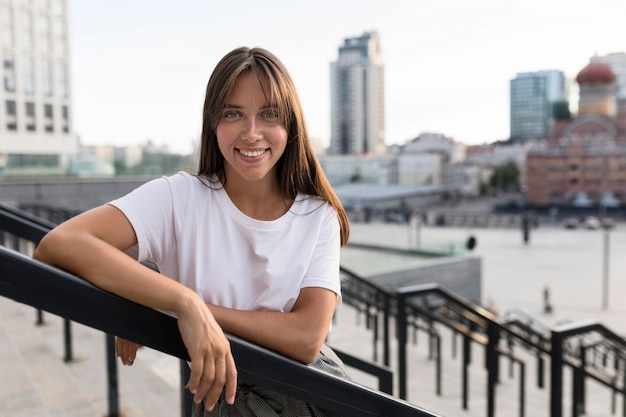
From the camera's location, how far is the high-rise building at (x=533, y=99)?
188 meters

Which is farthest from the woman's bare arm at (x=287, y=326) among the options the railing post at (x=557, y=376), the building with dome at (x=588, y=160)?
the building with dome at (x=588, y=160)

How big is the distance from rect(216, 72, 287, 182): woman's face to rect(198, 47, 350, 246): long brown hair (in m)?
0.02

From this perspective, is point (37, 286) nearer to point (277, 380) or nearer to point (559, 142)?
point (277, 380)

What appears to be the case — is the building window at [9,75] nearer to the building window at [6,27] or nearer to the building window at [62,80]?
the building window at [6,27]

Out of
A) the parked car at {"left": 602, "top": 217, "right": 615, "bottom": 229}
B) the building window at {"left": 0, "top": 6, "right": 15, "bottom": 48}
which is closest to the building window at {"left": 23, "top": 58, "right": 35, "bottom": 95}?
the building window at {"left": 0, "top": 6, "right": 15, "bottom": 48}

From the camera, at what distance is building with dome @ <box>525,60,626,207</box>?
65688mm

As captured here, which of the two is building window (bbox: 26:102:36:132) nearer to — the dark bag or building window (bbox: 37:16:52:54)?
building window (bbox: 37:16:52:54)

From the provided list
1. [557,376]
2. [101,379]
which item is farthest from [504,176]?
[101,379]

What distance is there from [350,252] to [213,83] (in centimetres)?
1338

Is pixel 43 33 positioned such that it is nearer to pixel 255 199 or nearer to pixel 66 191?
pixel 66 191

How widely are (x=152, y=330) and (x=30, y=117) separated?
1806 inches

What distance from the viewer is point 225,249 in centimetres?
144

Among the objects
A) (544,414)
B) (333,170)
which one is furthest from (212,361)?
(333,170)

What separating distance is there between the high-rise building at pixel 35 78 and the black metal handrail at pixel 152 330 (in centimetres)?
4231
